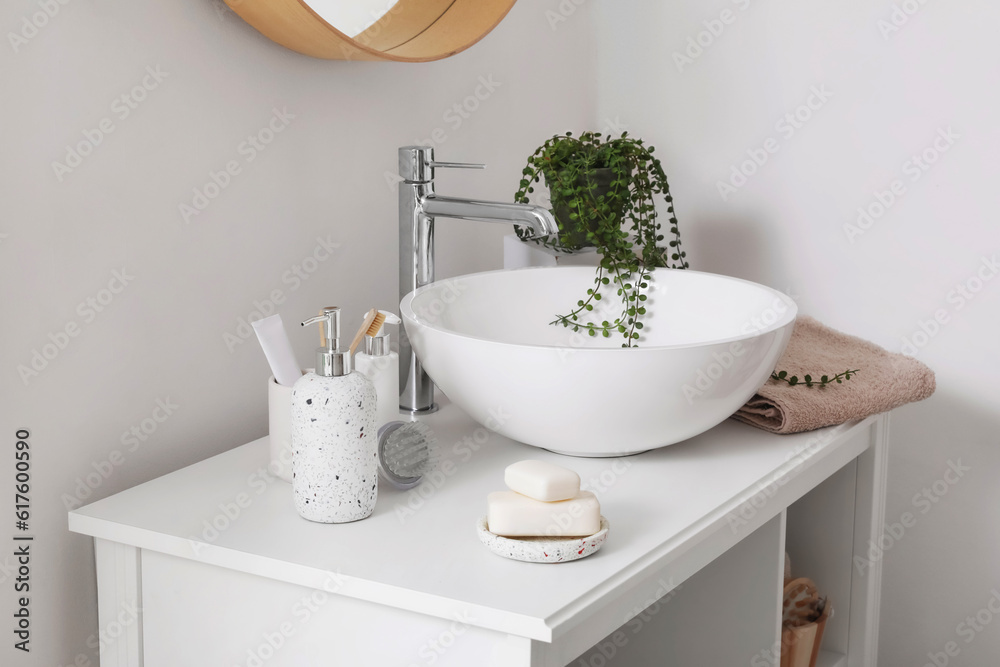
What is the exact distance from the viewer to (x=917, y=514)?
1.52 metres

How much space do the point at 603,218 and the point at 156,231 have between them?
0.57 m

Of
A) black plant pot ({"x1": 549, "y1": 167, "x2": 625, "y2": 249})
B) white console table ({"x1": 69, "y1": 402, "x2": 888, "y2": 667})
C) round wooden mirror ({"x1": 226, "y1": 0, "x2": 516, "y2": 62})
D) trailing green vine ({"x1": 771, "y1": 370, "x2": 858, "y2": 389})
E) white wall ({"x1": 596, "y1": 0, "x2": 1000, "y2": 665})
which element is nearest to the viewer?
white console table ({"x1": 69, "y1": 402, "x2": 888, "y2": 667})

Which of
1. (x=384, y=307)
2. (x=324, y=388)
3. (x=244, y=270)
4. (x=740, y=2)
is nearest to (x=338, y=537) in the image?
(x=324, y=388)

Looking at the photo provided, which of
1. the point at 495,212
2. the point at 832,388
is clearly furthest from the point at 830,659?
the point at 495,212

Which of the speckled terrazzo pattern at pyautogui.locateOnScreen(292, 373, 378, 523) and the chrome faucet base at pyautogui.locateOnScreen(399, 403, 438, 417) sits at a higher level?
the speckled terrazzo pattern at pyautogui.locateOnScreen(292, 373, 378, 523)

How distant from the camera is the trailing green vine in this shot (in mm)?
1120

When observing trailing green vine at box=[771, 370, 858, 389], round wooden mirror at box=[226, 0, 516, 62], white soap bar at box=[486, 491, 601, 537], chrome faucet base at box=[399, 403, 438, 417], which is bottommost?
chrome faucet base at box=[399, 403, 438, 417]

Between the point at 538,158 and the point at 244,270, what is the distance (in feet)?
1.50

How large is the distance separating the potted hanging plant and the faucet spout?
0.60 ft

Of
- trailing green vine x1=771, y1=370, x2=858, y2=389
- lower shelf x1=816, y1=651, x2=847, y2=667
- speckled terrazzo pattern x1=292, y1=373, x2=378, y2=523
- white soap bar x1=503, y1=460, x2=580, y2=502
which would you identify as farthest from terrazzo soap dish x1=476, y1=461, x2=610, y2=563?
lower shelf x1=816, y1=651, x2=847, y2=667

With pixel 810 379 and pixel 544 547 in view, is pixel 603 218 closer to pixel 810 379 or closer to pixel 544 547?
pixel 810 379

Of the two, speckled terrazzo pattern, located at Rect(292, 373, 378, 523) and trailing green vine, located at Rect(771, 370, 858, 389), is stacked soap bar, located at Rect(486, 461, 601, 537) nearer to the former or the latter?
speckled terrazzo pattern, located at Rect(292, 373, 378, 523)

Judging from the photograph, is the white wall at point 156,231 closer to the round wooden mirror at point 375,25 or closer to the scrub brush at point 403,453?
the round wooden mirror at point 375,25

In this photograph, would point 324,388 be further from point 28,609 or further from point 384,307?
point 384,307
